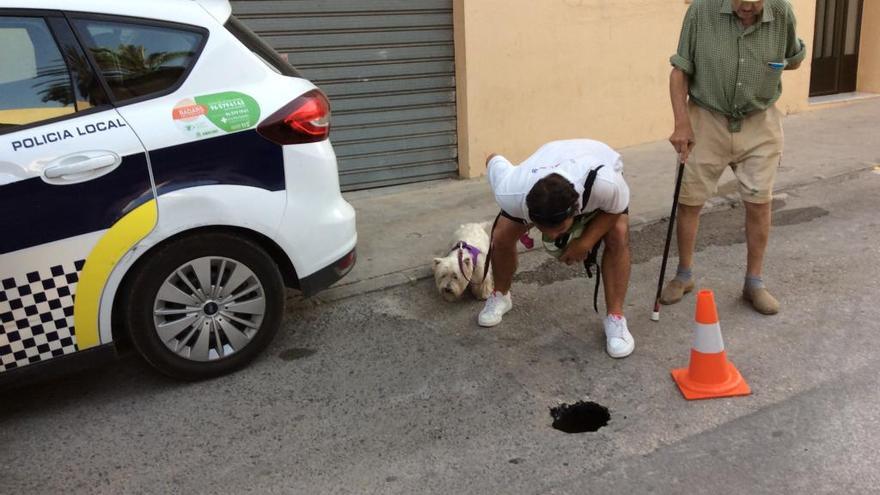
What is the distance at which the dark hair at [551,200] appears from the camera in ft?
10.8

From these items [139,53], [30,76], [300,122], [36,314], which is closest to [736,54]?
[300,122]

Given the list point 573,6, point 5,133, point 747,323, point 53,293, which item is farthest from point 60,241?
point 573,6

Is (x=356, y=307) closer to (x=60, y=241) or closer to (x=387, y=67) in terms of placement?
(x=60, y=241)

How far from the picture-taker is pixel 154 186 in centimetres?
330

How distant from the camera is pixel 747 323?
4.09 metres

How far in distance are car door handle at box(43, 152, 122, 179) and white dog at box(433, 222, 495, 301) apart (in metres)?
1.95

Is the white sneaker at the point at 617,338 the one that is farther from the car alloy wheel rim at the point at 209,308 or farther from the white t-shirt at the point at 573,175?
the car alloy wheel rim at the point at 209,308

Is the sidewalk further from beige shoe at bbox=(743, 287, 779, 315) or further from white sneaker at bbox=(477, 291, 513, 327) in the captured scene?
beige shoe at bbox=(743, 287, 779, 315)

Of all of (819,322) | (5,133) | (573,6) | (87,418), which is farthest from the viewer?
(573,6)

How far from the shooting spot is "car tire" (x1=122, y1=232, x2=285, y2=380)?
3.41 meters

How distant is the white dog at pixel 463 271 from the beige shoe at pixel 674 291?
100cm

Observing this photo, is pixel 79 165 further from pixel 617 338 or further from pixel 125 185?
pixel 617 338

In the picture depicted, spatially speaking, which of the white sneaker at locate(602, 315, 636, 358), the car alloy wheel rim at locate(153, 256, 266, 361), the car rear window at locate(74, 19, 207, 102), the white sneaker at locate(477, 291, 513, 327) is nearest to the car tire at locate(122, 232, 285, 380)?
the car alloy wheel rim at locate(153, 256, 266, 361)

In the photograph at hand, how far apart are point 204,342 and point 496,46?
467 cm
